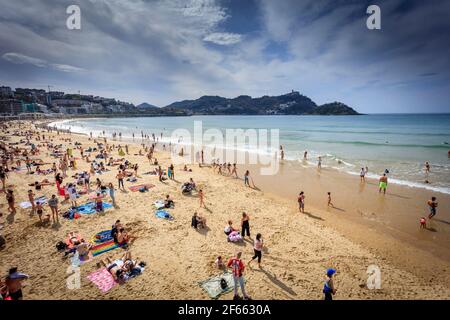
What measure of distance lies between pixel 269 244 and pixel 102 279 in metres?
5.78

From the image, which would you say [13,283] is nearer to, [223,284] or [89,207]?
[223,284]

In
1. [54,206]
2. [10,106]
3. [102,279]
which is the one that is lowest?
[102,279]

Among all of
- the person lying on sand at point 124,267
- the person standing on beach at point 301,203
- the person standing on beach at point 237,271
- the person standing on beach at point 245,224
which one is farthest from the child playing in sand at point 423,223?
the person lying on sand at point 124,267

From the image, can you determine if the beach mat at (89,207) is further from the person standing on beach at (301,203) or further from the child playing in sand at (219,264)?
the person standing on beach at (301,203)

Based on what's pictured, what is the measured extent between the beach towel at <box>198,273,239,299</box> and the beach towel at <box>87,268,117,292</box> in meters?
2.63

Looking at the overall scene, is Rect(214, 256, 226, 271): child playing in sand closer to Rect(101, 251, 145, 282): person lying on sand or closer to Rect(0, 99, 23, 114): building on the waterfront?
Rect(101, 251, 145, 282): person lying on sand

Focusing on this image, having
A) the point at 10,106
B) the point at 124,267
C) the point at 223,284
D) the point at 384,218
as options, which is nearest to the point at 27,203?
the point at 124,267

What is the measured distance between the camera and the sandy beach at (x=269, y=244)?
651 centimetres
